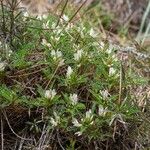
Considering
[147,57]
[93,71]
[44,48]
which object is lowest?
Result: [147,57]

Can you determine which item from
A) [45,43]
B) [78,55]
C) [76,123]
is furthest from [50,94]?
[45,43]

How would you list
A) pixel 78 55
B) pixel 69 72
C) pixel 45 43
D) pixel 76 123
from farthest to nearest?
1. pixel 45 43
2. pixel 78 55
3. pixel 69 72
4. pixel 76 123

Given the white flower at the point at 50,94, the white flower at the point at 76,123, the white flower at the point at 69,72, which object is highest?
the white flower at the point at 69,72

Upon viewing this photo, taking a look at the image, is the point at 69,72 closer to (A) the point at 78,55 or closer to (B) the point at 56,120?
(A) the point at 78,55

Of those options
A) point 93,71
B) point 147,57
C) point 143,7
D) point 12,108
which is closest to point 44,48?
point 93,71

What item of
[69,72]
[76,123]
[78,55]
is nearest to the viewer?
[76,123]

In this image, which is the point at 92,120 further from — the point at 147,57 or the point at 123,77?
the point at 147,57

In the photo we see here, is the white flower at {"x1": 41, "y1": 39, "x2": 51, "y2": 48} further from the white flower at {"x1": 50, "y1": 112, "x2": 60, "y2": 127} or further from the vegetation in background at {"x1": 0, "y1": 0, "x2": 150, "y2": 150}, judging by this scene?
the white flower at {"x1": 50, "y1": 112, "x2": 60, "y2": 127}

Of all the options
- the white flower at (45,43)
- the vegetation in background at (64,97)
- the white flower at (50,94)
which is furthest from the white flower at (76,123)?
the white flower at (45,43)

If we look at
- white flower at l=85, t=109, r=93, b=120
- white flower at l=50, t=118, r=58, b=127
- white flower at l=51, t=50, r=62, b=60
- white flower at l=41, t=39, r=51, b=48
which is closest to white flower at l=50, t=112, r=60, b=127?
white flower at l=50, t=118, r=58, b=127

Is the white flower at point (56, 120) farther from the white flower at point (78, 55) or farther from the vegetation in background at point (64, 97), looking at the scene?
the white flower at point (78, 55)

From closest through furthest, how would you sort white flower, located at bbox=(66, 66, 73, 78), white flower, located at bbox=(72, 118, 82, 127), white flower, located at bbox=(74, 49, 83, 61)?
1. white flower, located at bbox=(72, 118, 82, 127)
2. white flower, located at bbox=(66, 66, 73, 78)
3. white flower, located at bbox=(74, 49, 83, 61)
